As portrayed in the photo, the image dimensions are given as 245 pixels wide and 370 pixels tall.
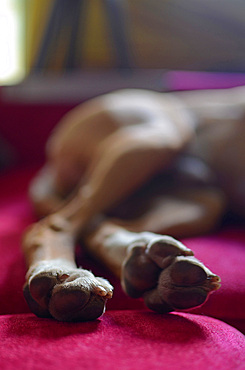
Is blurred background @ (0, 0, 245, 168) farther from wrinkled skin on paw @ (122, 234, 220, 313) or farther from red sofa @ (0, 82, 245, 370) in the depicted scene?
wrinkled skin on paw @ (122, 234, 220, 313)

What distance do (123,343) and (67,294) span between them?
112 mm

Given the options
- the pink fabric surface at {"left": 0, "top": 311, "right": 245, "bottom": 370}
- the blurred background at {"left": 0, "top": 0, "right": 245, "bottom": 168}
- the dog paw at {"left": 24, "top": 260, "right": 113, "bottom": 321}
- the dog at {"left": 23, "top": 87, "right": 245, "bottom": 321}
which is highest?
the blurred background at {"left": 0, "top": 0, "right": 245, "bottom": 168}

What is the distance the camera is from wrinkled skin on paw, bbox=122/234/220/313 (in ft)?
2.41

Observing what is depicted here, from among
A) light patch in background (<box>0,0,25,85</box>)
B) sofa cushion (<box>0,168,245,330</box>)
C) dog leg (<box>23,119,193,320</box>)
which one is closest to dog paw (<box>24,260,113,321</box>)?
dog leg (<box>23,119,193,320</box>)

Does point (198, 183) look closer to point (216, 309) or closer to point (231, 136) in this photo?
point (231, 136)

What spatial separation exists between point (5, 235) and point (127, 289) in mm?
634

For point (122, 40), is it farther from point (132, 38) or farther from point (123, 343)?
point (123, 343)

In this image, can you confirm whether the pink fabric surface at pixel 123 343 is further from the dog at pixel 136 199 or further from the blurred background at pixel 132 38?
the blurred background at pixel 132 38

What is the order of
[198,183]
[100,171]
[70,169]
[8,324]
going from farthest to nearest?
[70,169] < [198,183] < [100,171] < [8,324]

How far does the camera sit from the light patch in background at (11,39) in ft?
11.4

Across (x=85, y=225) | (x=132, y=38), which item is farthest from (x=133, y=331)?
(x=132, y=38)

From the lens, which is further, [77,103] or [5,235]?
[77,103]

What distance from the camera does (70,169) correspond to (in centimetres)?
159

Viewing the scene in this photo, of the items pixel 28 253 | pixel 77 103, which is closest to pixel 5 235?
pixel 28 253
